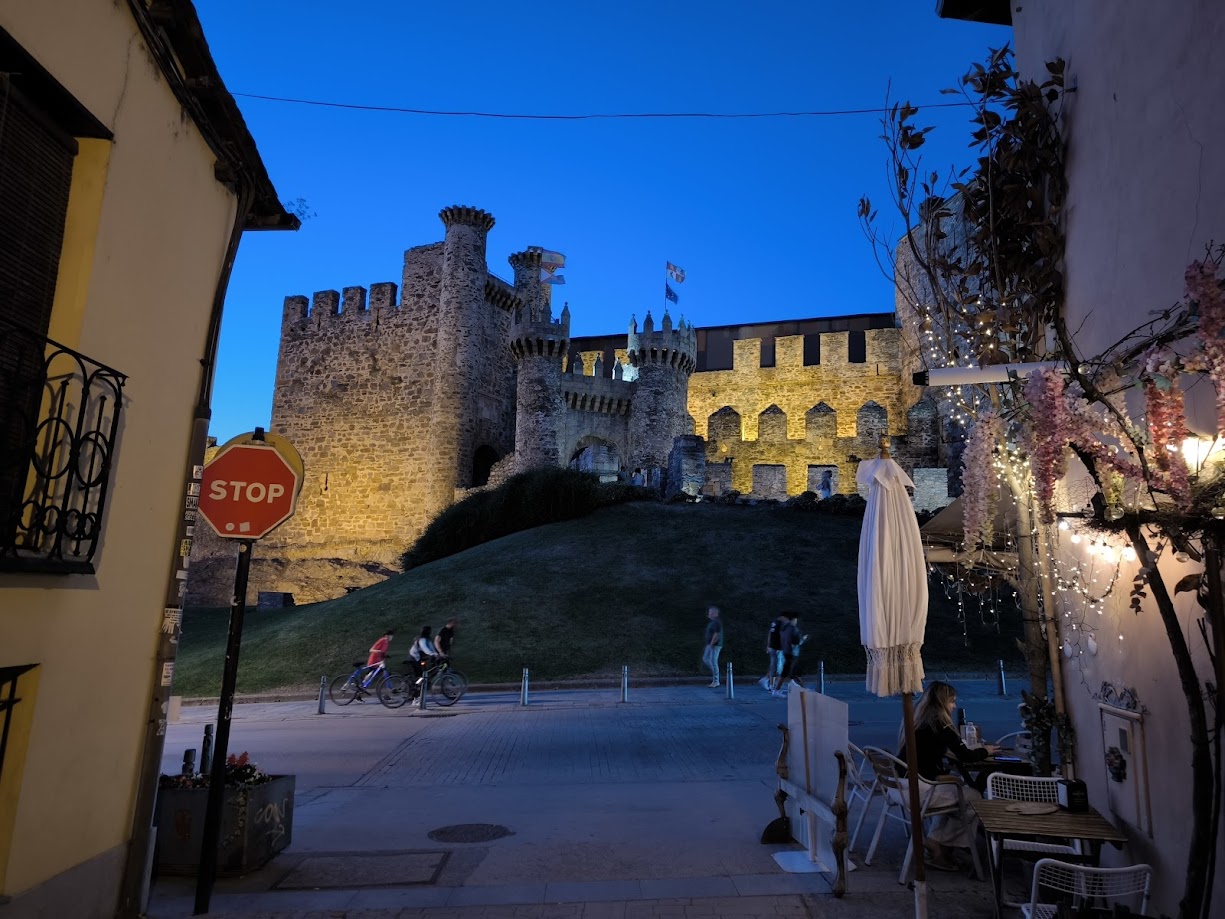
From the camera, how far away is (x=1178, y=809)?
14.5 feet

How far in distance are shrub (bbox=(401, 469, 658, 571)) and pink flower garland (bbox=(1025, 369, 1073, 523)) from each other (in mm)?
26139

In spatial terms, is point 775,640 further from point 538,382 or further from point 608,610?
point 538,382

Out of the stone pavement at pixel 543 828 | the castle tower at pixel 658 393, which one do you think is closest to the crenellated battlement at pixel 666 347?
the castle tower at pixel 658 393

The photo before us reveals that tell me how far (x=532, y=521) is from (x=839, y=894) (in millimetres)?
26212

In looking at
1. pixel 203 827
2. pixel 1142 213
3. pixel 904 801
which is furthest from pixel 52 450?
pixel 1142 213

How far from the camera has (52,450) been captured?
3789 millimetres

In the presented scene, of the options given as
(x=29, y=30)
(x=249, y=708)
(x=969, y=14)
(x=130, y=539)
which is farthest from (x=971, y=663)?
(x=29, y=30)

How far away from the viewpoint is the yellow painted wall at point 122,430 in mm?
3949

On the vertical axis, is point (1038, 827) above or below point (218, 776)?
below

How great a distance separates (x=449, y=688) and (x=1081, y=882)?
1235 cm

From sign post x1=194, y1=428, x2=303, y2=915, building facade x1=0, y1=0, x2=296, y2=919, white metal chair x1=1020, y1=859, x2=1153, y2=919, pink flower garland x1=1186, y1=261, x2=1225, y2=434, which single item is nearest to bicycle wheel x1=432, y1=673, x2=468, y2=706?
sign post x1=194, y1=428, x2=303, y2=915

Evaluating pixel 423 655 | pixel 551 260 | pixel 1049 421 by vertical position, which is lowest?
pixel 423 655

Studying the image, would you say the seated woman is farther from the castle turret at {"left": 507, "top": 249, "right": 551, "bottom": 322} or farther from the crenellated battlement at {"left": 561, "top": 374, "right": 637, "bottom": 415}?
the castle turret at {"left": 507, "top": 249, "right": 551, "bottom": 322}

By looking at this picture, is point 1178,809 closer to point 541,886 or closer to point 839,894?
point 839,894
